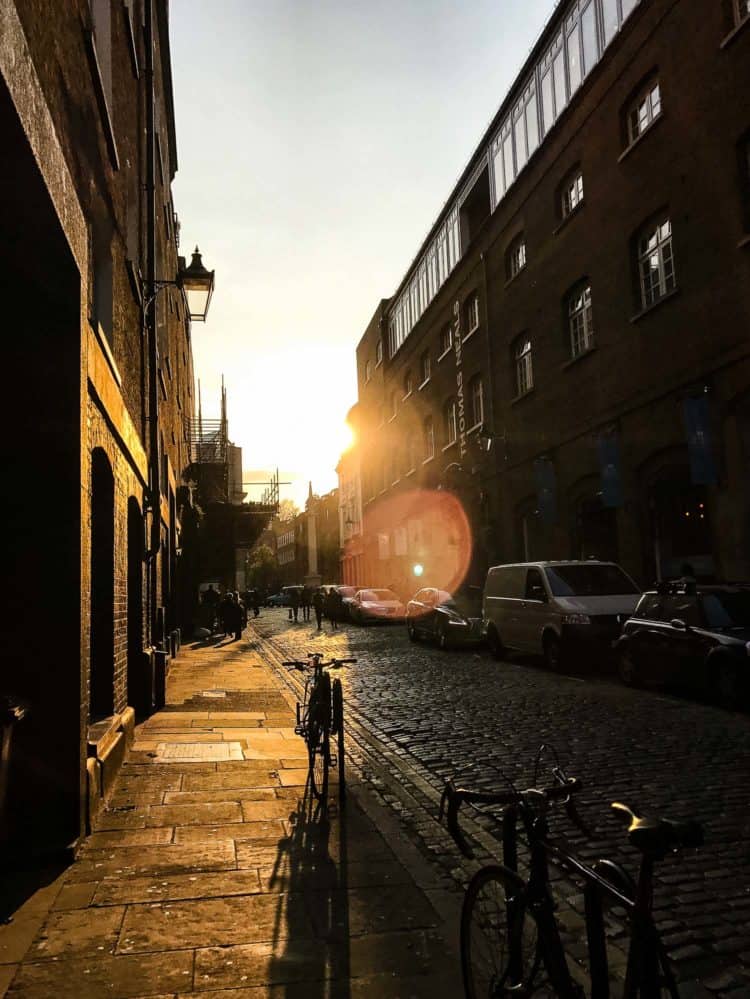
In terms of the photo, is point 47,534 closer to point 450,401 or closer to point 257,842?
point 257,842

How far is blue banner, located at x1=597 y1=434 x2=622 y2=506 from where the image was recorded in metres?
18.7

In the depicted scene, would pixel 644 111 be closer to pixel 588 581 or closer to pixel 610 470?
pixel 610 470

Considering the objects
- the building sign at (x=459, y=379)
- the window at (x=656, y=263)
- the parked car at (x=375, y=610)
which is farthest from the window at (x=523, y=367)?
the parked car at (x=375, y=610)

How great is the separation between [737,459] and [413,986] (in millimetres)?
13193

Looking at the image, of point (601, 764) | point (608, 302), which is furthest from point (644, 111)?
point (601, 764)

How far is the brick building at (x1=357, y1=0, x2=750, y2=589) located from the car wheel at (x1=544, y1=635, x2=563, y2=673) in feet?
11.5

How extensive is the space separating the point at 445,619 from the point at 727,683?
1033 cm

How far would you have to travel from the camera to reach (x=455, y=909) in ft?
13.5

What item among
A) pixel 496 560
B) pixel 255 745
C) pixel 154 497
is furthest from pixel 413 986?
pixel 496 560

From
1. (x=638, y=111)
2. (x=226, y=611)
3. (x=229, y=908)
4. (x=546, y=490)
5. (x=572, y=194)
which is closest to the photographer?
(x=229, y=908)

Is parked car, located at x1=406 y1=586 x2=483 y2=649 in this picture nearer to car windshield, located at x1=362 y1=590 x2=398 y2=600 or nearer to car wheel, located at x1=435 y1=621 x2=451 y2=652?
car wheel, located at x1=435 y1=621 x2=451 y2=652

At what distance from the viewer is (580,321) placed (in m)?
21.3

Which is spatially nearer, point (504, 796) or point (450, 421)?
point (504, 796)

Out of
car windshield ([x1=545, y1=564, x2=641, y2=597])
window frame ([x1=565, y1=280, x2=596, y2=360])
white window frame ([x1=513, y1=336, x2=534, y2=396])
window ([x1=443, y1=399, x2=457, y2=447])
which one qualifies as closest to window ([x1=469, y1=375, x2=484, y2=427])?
window ([x1=443, y1=399, x2=457, y2=447])
